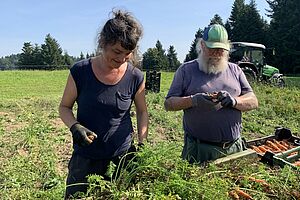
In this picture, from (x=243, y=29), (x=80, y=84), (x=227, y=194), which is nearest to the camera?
(x=227, y=194)

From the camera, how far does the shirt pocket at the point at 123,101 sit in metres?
2.08

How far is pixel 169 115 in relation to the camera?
832 centimetres

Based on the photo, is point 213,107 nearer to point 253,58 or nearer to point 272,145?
point 272,145

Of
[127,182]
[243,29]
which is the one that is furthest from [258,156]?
[243,29]

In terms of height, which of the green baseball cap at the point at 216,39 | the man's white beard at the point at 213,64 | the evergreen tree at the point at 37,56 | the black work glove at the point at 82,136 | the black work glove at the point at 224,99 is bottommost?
the black work glove at the point at 82,136

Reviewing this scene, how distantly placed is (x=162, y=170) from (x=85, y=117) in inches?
27.8

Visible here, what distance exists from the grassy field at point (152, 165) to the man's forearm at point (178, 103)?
0.28 m

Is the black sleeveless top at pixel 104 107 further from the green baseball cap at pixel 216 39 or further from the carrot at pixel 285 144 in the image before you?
the carrot at pixel 285 144

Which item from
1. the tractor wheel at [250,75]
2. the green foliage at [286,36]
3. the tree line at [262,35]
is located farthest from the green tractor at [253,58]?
the green foliage at [286,36]

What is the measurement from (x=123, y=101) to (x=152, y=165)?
0.60m

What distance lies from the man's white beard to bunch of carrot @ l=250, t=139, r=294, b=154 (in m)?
0.92

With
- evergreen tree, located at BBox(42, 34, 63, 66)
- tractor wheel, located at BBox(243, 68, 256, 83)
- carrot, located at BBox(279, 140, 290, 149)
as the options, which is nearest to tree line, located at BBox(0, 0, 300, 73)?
evergreen tree, located at BBox(42, 34, 63, 66)

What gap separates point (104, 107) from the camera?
6.72ft

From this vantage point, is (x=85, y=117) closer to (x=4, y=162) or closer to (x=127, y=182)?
(x=127, y=182)
